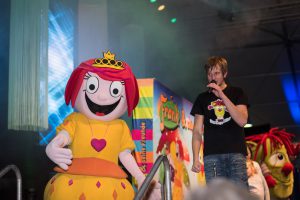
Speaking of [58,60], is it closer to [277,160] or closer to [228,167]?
[277,160]

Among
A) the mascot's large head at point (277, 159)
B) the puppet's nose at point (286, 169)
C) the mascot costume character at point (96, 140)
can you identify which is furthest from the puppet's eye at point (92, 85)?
the puppet's nose at point (286, 169)

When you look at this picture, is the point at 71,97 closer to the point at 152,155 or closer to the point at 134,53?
the point at 152,155

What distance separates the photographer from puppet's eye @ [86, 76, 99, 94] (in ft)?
8.93

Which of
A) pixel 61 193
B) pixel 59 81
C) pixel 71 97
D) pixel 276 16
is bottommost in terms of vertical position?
pixel 61 193

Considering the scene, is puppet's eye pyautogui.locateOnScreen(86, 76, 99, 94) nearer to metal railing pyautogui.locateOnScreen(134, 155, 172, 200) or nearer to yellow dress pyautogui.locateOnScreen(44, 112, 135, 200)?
yellow dress pyautogui.locateOnScreen(44, 112, 135, 200)

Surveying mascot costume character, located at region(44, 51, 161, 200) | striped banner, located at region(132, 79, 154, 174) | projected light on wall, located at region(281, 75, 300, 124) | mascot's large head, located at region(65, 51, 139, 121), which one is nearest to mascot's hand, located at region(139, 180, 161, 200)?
mascot costume character, located at region(44, 51, 161, 200)

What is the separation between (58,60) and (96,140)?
3.76 meters

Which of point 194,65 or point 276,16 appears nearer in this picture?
point 276,16

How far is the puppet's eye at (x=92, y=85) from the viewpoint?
2721 mm

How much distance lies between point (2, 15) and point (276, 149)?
3.79 metres

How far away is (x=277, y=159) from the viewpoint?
192 inches

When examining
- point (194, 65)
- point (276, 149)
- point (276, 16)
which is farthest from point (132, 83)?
point (194, 65)

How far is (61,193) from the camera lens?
2.48 metres

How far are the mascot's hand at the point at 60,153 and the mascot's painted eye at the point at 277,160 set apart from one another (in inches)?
122
